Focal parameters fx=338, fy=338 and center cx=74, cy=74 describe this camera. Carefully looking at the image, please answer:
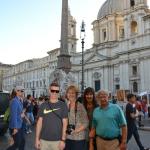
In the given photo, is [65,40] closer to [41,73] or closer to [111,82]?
[111,82]

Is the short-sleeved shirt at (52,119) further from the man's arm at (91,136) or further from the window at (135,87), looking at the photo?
the window at (135,87)

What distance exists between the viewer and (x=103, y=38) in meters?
69.9

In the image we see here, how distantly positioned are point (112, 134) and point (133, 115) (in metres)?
3.52

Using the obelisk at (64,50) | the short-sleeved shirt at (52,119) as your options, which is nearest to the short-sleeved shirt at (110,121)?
the short-sleeved shirt at (52,119)

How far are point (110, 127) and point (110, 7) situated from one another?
6552 cm

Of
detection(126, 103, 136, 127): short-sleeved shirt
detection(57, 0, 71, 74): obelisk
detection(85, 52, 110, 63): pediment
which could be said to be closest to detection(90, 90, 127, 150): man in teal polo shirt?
detection(126, 103, 136, 127): short-sleeved shirt

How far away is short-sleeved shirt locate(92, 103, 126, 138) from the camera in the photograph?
17.1 feet

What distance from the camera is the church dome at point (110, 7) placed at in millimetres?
67562

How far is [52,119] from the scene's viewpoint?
489 centimetres

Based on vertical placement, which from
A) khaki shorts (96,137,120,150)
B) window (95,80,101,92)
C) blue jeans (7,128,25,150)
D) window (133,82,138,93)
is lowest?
blue jeans (7,128,25,150)

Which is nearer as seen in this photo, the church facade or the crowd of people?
the crowd of people

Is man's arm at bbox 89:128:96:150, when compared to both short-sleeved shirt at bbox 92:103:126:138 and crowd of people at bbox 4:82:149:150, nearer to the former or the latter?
crowd of people at bbox 4:82:149:150

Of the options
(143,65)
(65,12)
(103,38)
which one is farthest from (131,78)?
(65,12)

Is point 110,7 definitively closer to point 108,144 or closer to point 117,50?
point 117,50
